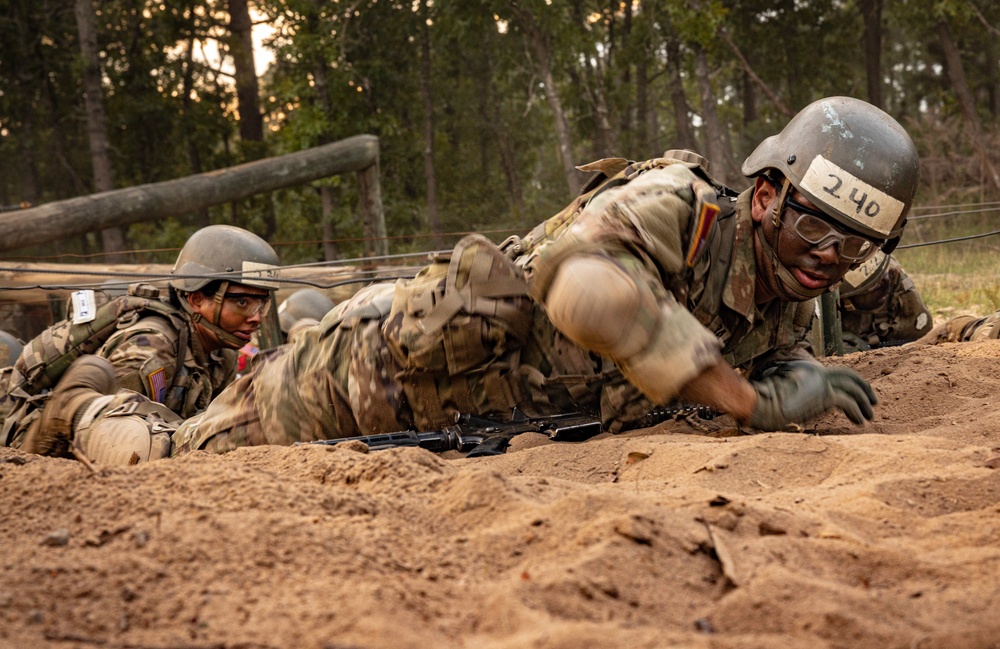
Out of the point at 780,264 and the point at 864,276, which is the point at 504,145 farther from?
the point at 780,264

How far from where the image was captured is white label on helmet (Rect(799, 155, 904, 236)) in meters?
3.50

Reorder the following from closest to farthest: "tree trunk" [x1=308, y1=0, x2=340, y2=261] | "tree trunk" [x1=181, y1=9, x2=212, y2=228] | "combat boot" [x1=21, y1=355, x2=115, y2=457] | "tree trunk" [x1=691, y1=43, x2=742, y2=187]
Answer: "combat boot" [x1=21, y1=355, x2=115, y2=457], "tree trunk" [x1=691, y1=43, x2=742, y2=187], "tree trunk" [x1=308, y1=0, x2=340, y2=261], "tree trunk" [x1=181, y1=9, x2=212, y2=228]

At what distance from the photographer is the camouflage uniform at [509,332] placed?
11.1 feet

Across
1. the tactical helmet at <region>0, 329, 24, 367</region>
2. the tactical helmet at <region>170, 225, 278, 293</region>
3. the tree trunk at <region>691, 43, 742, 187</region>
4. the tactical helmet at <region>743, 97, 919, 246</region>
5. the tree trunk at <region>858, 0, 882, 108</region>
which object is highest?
the tree trunk at <region>858, 0, 882, 108</region>

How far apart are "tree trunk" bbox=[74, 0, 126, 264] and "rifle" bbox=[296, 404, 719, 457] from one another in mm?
12921

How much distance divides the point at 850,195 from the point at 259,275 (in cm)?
360

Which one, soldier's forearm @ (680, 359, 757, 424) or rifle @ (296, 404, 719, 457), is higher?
soldier's forearm @ (680, 359, 757, 424)

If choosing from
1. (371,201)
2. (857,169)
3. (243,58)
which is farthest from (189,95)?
(857,169)

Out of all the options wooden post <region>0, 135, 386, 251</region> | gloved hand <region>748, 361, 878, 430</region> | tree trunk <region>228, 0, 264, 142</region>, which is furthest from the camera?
tree trunk <region>228, 0, 264, 142</region>

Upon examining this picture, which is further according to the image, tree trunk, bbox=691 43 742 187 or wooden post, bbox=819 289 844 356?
tree trunk, bbox=691 43 742 187

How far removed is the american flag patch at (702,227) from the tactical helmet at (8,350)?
19.2 feet

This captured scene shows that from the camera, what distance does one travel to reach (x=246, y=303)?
5824 millimetres

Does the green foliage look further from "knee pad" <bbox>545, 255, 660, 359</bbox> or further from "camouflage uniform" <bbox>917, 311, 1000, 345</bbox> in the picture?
"knee pad" <bbox>545, 255, 660, 359</bbox>

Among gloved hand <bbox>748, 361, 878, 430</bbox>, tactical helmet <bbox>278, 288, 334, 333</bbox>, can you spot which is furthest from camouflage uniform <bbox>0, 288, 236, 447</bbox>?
gloved hand <bbox>748, 361, 878, 430</bbox>
